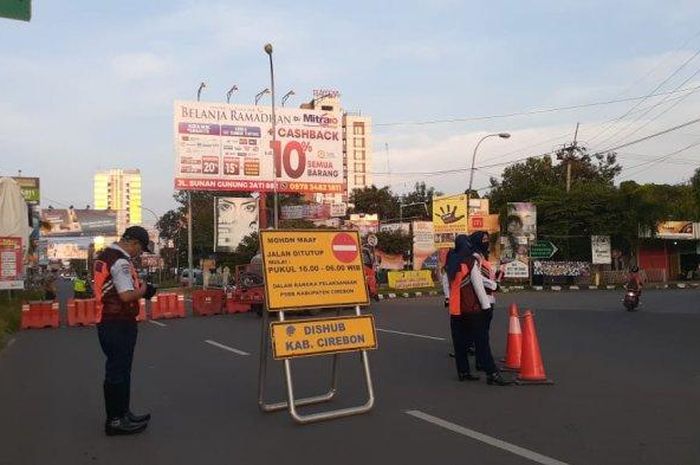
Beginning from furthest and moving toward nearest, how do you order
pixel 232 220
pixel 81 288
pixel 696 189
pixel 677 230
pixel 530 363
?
pixel 696 189 → pixel 677 230 → pixel 232 220 → pixel 81 288 → pixel 530 363

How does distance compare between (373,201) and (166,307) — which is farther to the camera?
(373,201)

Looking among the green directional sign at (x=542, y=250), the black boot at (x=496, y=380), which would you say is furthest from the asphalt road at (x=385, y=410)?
the green directional sign at (x=542, y=250)

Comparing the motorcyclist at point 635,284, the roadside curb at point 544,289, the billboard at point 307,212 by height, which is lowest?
the roadside curb at point 544,289

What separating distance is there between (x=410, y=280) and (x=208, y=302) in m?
17.3

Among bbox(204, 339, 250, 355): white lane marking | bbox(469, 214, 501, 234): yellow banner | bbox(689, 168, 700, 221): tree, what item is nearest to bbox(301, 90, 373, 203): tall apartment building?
bbox(689, 168, 700, 221): tree

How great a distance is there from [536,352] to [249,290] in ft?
52.6

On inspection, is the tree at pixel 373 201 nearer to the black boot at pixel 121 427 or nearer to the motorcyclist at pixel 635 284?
the motorcyclist at pixel 635 284

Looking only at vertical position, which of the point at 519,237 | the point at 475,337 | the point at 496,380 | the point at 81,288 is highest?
the point at 519,237

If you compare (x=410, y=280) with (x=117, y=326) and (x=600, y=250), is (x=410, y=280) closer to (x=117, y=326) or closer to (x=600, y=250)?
(x=600, y=250)

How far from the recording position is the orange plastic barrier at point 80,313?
2161 centimetres

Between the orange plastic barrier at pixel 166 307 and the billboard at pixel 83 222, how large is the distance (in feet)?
235

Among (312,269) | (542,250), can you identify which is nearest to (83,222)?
(542,250)

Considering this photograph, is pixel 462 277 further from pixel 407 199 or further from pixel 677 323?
pixel 407 199

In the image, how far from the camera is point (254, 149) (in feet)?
122
